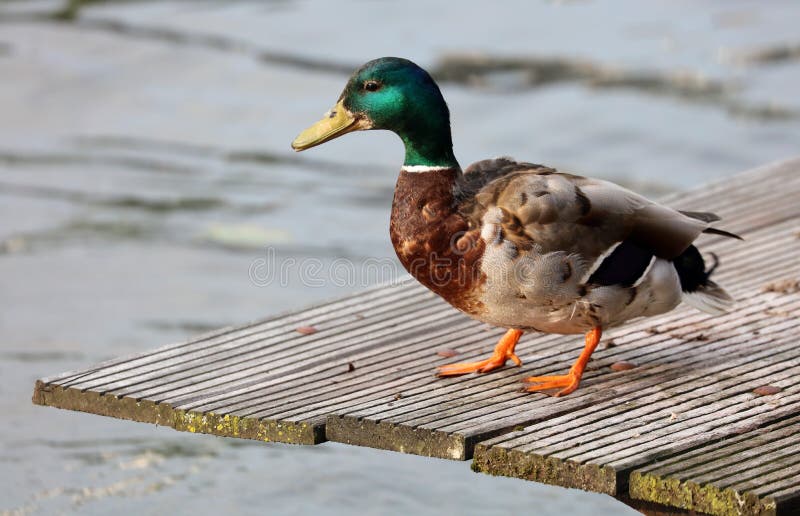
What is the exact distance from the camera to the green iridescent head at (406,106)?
435 cm

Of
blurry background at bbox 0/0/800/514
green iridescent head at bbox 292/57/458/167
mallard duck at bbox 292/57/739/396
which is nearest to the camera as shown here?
mallard duck at bbox 292/57/739/396

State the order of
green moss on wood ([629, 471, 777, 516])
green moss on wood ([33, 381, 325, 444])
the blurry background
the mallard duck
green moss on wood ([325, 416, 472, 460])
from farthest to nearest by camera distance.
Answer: the blurry background
the mallard duck
green moss on wood ([33, 381, 325, 444])
green moss on wood ([325, 416, 472, 460])
green moss on wood ([629, 471, 777, 516])

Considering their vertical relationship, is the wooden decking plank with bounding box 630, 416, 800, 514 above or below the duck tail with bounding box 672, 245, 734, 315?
below

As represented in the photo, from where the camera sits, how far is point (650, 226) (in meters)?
4.36

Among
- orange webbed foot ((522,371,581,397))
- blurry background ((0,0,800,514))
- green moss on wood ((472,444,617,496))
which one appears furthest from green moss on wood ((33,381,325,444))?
blurry background ((0,0,800,514))

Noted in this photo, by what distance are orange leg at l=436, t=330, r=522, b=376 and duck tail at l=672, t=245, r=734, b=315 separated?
0.49m

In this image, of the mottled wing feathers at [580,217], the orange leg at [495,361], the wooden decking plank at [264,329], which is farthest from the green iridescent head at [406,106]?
the wooden decking plank at [264,329]

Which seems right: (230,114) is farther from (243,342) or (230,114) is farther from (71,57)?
(243,342)

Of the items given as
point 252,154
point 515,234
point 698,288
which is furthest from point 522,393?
point 252,154

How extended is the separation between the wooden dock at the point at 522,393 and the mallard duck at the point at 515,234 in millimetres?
181

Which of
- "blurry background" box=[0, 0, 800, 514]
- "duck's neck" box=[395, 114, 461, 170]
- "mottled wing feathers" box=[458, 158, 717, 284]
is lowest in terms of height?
"blurry background" box=[0, 0, 800, 514]

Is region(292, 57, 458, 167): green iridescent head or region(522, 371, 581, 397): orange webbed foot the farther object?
region(292, 57, 458, 167): green iridescent head

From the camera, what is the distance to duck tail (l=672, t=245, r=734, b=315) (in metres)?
4.49

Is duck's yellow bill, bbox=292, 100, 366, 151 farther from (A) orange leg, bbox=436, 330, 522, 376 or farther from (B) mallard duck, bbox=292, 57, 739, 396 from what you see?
(A) orange leg, bbox=436, 330, 522, 376
